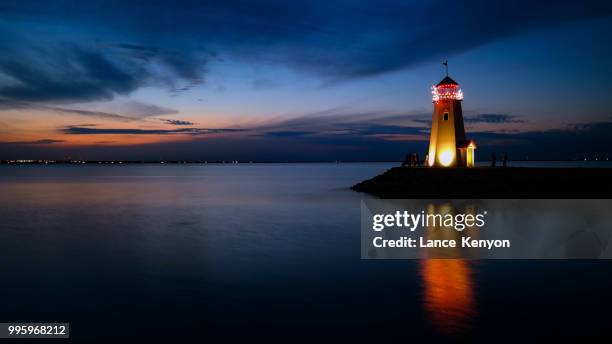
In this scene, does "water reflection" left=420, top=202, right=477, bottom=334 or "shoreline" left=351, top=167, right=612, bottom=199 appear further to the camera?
"shoreline" left=351, top=167, right=612, bottom=199

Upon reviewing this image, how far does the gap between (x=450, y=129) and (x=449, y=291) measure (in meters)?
24.6

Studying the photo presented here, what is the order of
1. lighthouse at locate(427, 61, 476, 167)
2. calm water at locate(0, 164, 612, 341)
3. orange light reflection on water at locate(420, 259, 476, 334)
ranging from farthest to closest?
lighthouse at locate(427, 61, 476, 167) < orange light reflection on water at locate(420, 259, 476, 334) < calm water at locate(0, 164, 612, 341)

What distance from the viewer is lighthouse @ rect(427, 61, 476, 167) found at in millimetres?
33375

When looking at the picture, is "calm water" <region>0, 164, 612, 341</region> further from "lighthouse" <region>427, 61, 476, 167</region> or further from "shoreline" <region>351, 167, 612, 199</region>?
"lighthouse" <region>427, 61, 476, 167</region>

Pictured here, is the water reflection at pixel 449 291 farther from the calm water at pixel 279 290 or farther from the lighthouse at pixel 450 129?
the lighthouse at pixel 450 129

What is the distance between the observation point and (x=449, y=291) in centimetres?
1052

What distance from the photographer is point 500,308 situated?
9.16 m

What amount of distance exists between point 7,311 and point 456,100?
99.9ft

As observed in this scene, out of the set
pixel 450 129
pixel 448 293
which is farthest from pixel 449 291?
pixel 450 129

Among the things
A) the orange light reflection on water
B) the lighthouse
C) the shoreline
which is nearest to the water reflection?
the orange light reflection on water

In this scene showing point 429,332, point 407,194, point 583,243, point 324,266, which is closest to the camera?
point 429,332

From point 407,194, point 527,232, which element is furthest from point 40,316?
point 407,194

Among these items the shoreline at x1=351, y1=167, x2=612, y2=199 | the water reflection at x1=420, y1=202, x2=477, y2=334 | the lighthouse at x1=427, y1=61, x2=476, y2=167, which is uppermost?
the lighthouse at x1=427, y1=61, x2=476, y2=167

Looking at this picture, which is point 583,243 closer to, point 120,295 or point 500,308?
point 500,308
